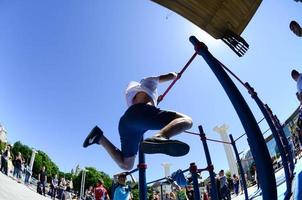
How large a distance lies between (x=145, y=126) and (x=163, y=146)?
496 millimetres

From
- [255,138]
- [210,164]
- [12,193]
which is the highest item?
[12,193]

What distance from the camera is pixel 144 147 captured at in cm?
197

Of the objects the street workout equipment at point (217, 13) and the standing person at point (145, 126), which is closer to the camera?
the standing person at point (145, 126)

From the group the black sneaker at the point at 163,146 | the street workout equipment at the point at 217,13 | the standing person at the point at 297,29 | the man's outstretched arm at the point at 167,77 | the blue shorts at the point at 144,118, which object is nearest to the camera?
→ the black sneaker at the point at 163,146

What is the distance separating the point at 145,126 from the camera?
241cm

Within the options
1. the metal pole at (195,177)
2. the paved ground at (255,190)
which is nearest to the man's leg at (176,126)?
the paved ground at (255,190)

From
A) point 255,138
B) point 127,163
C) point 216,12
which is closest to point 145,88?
point 127,163

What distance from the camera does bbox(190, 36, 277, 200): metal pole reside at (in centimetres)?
154

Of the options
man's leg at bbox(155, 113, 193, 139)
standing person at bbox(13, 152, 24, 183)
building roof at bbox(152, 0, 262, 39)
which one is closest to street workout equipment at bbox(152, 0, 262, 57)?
building roof at bbox(152, 0, 262, 39)

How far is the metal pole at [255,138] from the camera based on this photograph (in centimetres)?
154

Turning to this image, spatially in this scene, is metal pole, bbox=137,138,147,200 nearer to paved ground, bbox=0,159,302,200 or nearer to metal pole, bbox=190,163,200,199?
metal pole, bbox=190,163,200,199

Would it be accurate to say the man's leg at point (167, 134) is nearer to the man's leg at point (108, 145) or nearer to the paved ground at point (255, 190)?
the man's leg at point (108, 145)

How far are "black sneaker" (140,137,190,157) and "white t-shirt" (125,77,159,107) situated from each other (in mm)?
636

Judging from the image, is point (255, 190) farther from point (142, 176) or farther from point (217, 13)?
point (217, 13)
